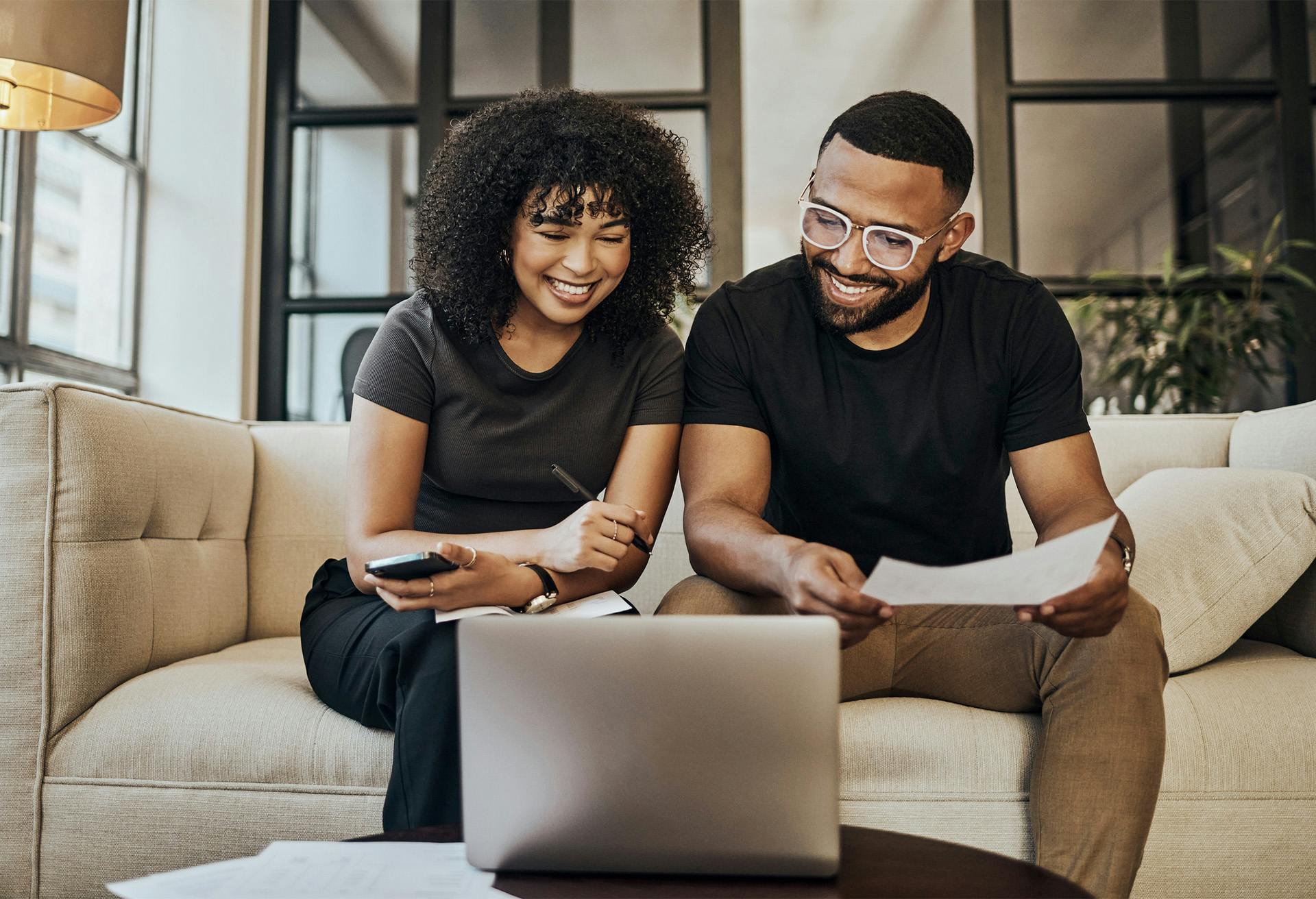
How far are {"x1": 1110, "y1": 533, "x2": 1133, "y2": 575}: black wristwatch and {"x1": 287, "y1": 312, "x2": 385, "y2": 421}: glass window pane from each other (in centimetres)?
294

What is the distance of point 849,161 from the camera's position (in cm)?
145

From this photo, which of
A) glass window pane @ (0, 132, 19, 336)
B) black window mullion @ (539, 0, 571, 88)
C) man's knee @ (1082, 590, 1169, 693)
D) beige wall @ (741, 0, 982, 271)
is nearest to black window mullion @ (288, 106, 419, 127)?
black window mullion @ (539, 0, 571, 88)

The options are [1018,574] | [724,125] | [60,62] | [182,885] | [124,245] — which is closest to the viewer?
[182,885]

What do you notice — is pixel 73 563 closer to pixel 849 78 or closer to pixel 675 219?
pixel 675 219

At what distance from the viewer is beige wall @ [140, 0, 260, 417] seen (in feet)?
11.2

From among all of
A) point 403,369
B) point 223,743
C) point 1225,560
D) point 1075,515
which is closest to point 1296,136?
point 1225,560

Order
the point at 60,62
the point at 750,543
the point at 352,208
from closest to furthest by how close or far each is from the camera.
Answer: the point at 750,543 < the point at 60,62 < the point at 352,208

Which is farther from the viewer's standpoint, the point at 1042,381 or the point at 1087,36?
the point at 1087,36

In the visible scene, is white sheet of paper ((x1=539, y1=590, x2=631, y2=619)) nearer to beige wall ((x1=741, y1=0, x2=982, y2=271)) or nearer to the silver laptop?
the silver laptop

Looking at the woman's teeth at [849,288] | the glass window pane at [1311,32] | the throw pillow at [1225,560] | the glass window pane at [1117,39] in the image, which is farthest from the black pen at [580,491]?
the glass window pane at [1311,32]

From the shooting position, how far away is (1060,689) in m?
1.12

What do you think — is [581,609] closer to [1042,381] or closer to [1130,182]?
[1042,381]

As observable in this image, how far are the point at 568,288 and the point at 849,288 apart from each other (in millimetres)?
400

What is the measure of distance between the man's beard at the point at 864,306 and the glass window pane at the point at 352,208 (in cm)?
246
